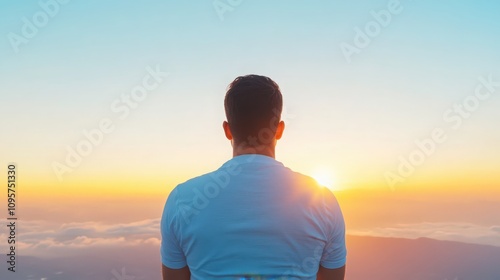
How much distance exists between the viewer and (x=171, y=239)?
321 centimetres

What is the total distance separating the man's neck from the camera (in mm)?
3211

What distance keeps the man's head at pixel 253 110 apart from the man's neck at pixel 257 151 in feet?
0.08

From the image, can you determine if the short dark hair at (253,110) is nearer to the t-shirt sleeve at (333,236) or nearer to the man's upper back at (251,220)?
the man's upper back at (251,220)

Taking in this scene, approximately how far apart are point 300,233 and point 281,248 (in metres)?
0.16

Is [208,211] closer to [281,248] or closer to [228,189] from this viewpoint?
[228,189]

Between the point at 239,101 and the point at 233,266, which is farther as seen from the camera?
the point at 239,101

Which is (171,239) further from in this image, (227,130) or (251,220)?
(227,130)

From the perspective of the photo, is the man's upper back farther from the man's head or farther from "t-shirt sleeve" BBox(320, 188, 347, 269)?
the man's head

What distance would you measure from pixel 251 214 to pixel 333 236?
2.25 feet

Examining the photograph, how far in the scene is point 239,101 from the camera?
10.7ft

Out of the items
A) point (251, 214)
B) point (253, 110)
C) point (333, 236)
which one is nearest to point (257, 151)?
point (253, 110)

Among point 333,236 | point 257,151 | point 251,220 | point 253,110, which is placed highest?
point 253,110

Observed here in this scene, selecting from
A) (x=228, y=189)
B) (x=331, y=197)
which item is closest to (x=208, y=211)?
(x=228, y=189)

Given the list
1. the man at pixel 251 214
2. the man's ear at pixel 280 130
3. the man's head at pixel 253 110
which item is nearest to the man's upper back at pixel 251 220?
the man at pixel 251 214
